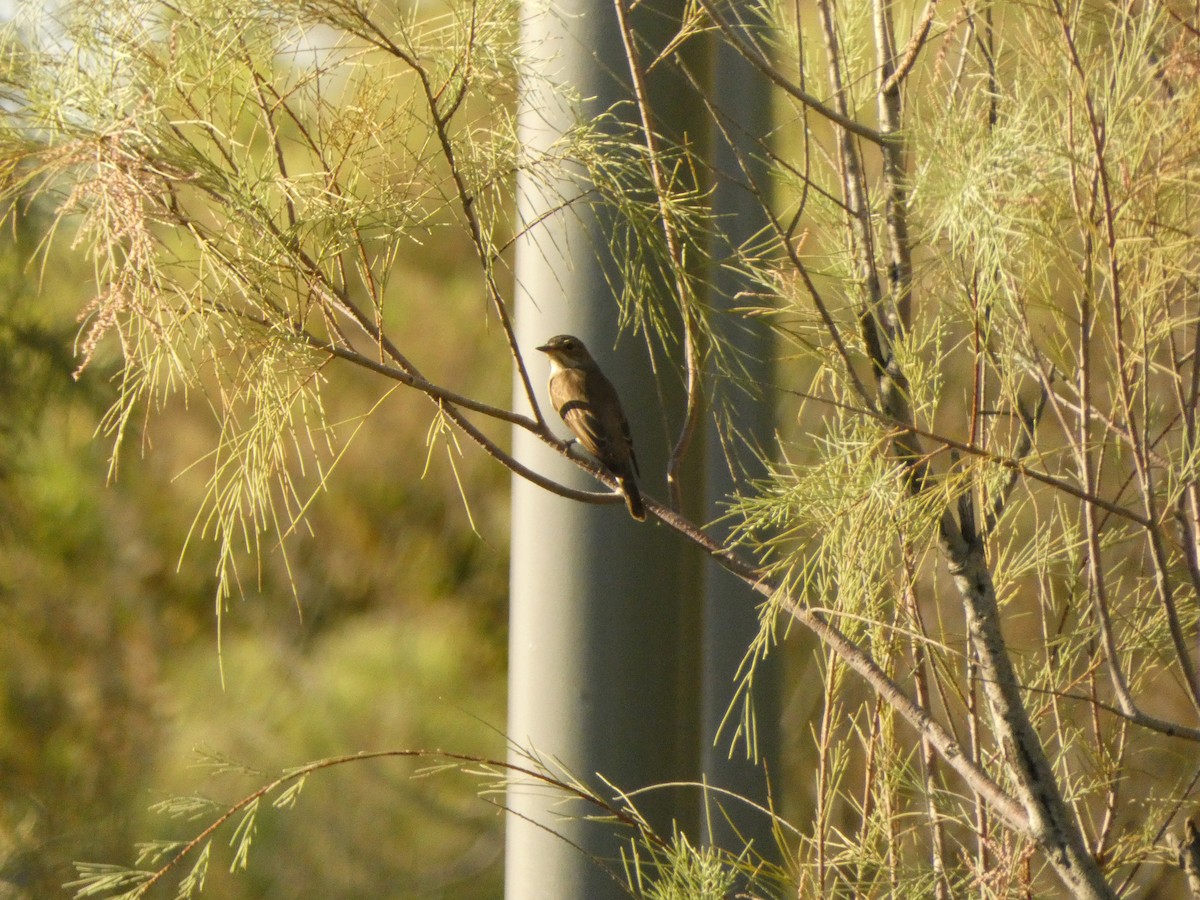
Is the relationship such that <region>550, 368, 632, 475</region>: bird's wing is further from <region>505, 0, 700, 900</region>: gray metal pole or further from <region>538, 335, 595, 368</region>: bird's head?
<region>505, 0, 700, 900</region>: gray metal pole

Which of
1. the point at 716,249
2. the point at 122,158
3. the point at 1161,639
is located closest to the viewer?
the point at 122,158

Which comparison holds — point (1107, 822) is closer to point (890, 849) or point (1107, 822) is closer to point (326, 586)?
point (890, 849)

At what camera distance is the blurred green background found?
3312 mm

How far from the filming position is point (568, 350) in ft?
4.02

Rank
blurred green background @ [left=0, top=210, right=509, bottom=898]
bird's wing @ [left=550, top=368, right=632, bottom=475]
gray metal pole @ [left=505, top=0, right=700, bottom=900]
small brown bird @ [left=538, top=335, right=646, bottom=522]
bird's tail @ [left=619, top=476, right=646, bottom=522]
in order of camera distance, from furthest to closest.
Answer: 1. blurred green background @ [left=0, top=210, right=509, bottom=898]
2. bird's wing @ [left=550, top=368, right=632, bottom=475]
3. small brown bird @ [left=538, top=335, right=646, bottom=522]
4. gray metal pole @ [left=505, top=0, right=700, bottom=900]
5. bird's tail @ [left=619, top=476, right=646, bottom=522]


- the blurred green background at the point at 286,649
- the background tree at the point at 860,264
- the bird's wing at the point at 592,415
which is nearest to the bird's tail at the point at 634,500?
the background tree at the point at 860,264

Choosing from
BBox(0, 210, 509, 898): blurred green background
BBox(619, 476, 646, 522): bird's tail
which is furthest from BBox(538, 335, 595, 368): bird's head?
BBox(0, 210, 509, 898): blurred green background

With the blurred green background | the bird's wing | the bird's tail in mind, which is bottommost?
the blurred green background

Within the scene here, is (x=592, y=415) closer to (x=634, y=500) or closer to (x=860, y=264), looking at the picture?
(x=634, y=500)

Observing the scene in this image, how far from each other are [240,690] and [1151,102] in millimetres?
3132

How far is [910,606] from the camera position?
82cm

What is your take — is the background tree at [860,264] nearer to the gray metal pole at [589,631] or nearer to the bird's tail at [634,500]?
the bird's tail at [634,500]

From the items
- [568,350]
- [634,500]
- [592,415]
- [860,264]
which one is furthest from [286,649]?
[860,264]

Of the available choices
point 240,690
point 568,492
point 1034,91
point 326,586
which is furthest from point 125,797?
point 1034,91
